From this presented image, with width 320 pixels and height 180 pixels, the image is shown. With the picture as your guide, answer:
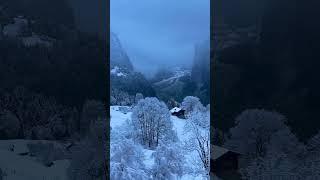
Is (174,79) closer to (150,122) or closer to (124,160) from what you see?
(150,122)

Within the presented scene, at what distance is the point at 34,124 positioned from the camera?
7.81 metres

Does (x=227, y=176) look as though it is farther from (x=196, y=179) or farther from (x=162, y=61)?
(x=162, y=61)

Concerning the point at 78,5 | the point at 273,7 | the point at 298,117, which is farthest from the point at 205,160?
the point at 78,5

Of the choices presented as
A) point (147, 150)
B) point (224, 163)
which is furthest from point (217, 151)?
point (147, 150)

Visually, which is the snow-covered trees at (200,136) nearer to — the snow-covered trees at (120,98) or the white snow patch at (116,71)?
the snow-covered trees at (120,98)

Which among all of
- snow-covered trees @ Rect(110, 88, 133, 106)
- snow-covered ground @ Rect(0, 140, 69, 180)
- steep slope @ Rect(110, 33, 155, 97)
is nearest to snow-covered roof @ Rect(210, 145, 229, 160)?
steep slope @ Rect(110, 33, 155, 97)

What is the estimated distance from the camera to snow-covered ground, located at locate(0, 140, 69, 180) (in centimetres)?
745

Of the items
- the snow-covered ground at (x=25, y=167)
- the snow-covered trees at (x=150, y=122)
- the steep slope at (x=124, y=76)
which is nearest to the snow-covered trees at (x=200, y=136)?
the snow-covered trees at (x=150, y=122)

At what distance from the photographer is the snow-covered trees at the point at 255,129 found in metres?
7.72

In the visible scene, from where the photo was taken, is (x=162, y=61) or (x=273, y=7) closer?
(x=273, y=7)

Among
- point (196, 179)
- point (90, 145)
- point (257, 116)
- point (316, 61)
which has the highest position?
point (316, 61)

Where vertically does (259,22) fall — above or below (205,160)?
above

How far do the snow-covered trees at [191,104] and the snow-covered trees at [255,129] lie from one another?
0.74 metres

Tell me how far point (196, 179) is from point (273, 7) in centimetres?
320
